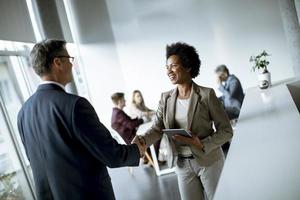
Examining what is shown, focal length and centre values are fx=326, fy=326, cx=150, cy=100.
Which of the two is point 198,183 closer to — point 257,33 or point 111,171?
point 111,171

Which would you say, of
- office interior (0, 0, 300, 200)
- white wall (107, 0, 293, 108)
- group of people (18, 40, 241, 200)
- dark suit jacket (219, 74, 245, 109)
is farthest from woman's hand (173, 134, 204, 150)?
white wall (107, 0, 293, 108)

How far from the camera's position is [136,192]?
4.43 m

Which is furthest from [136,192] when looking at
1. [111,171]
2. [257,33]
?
[257,33]

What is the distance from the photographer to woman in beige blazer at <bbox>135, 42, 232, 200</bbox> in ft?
6.75

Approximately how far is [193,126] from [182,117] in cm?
10

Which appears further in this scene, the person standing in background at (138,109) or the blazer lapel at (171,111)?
the person standing in background at (138,109)

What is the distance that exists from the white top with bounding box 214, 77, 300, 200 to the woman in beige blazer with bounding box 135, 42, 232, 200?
6.5 inches

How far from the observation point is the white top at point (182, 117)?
2.11 m

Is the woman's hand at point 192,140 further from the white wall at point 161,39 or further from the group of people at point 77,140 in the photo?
the white wall at point 161,39

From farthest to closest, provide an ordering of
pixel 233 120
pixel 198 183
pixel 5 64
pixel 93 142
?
pixel 233 120 < pixel 5 64 < pixel 198 183 < pixel 93 142

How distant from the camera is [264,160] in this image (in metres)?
1.61

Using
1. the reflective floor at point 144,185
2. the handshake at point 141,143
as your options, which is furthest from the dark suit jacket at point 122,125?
the handshake at point 141,143

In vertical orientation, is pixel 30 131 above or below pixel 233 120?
above

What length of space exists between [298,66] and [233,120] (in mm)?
1663
